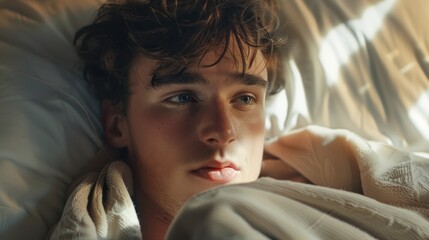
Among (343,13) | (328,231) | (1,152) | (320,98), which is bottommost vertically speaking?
(1,152)

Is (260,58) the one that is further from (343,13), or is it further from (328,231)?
(328,231)

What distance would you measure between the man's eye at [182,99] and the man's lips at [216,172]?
12 cm

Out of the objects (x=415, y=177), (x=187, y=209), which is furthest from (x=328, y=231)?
(x=415, y=177)

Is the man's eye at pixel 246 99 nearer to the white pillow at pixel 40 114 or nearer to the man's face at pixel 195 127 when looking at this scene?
the man's face at pixel 195 127

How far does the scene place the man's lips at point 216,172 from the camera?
917 mm

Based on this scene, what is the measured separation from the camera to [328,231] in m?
0.64

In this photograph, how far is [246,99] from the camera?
3.31 feet

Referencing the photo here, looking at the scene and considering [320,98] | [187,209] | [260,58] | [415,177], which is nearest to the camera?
[187,209]

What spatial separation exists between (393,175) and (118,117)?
496 millimetres

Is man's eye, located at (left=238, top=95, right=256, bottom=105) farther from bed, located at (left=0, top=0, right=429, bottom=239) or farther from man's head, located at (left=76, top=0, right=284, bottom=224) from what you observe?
bed, located at (left=0, top=0, right=429, bottom=239)

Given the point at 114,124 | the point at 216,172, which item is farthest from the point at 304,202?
the point at 114,124

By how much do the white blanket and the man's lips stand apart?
0.12 metres

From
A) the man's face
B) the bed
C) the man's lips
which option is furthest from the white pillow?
the man's lips

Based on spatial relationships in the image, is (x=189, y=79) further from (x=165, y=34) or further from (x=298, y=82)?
(x=298, y=82)
